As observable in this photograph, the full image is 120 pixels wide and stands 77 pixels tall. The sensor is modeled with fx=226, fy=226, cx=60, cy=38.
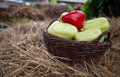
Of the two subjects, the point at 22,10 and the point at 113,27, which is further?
the point at 22,10

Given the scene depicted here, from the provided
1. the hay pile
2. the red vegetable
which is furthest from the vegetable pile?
the hay pile

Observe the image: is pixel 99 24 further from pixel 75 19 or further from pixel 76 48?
pixel 76 48

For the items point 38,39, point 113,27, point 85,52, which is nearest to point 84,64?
point 85,52

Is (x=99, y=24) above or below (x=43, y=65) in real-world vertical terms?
above

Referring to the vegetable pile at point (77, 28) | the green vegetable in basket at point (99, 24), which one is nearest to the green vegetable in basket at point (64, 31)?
the vegetable pile at point (77, 28)

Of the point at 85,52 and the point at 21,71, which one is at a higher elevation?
the point at 85,52

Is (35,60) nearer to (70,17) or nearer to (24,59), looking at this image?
(24,59)

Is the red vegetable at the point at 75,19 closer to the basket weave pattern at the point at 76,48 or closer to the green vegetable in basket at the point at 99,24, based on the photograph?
the green vegetable in basket at the point at 99,24

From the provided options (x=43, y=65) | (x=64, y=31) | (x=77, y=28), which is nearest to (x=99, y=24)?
(x=77, y=28)
